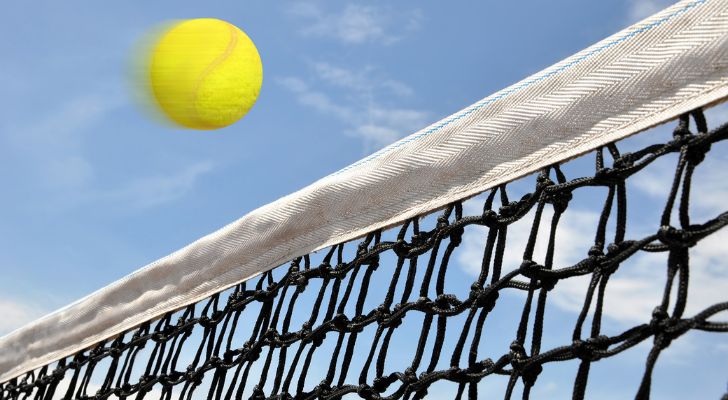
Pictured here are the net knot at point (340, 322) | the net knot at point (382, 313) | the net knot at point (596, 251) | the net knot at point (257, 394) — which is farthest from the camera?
the net knot at point (257, 394)

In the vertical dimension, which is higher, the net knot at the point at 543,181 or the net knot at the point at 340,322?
the net knot at the point at 543,181

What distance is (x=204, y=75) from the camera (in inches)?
151

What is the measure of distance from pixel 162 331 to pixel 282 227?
0.59 metres

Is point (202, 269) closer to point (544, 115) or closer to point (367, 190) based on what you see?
point (367, 190)

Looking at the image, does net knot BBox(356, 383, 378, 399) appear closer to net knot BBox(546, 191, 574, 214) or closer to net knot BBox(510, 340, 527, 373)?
net knot BBox(510, 340, 527, 373)

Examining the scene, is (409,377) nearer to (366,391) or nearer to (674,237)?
(366,391)

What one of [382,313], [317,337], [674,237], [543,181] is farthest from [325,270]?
[674,237]

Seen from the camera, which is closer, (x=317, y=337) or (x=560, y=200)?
(x=560, y=200)

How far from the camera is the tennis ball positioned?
12.7 ft

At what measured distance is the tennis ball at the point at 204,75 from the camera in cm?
386

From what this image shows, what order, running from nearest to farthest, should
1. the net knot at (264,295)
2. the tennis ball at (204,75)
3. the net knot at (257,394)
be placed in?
the net knot at (257,394) < the net knot at (264,295) < the tennis ball at (204,75)

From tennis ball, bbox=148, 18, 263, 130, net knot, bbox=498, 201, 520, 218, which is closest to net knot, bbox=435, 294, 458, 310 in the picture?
net knot, bbox=498, 201, 520, 218

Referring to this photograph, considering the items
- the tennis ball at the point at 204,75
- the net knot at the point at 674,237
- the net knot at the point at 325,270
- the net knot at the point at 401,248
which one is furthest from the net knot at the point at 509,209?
the tennis ball at the point at 204,75

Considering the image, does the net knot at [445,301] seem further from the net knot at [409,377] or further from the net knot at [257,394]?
the net knot at [257,394]
